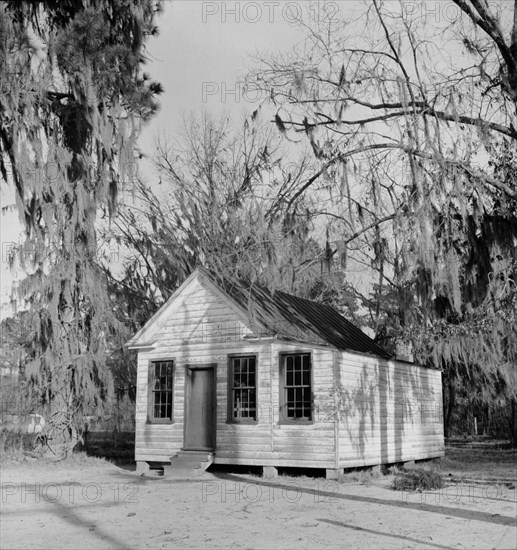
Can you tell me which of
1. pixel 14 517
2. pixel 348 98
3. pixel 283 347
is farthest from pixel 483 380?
pixel 14 517

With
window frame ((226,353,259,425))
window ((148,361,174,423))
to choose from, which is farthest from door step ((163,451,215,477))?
window ((148,361,174,423))

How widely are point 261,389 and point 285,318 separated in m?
1.91

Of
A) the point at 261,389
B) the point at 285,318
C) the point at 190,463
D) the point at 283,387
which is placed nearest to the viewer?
the point at 283,387

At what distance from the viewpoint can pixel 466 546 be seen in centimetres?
705

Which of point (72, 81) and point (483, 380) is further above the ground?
point (72, 81)

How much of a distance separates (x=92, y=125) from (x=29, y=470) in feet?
29.8

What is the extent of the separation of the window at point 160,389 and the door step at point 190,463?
1.36 meters

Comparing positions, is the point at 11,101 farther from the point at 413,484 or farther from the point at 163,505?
the point at 413,484

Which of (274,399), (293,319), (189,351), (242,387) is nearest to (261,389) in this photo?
(274,399)

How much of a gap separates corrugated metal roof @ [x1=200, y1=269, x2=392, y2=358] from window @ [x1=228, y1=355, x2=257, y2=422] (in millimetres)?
1023

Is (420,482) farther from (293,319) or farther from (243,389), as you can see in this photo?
(293,319)

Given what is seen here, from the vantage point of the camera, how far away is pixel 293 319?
1611 centimetres

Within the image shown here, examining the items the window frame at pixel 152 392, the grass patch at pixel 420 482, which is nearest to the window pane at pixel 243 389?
the window frame at pixel 152 392

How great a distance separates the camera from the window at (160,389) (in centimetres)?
1653
